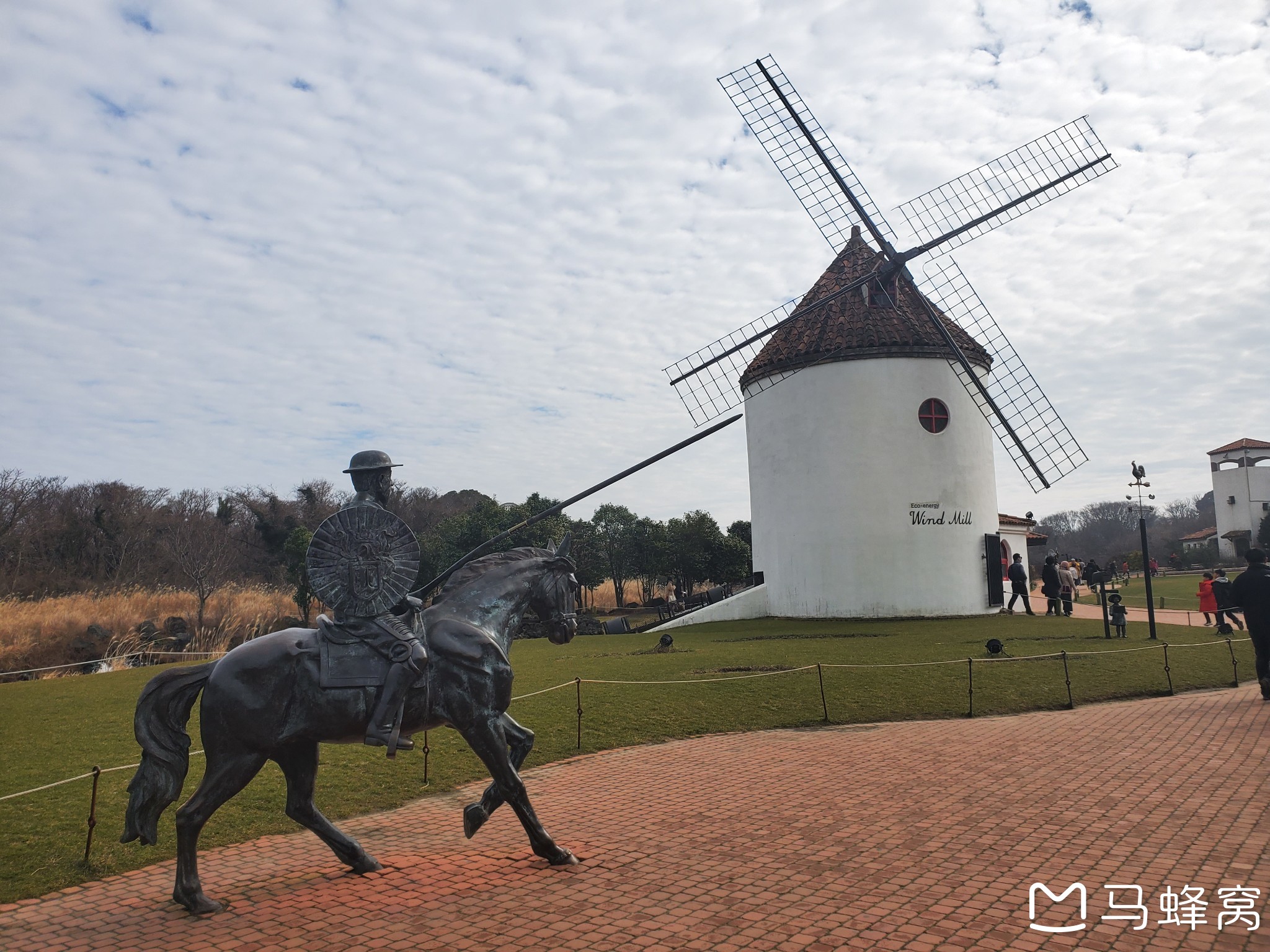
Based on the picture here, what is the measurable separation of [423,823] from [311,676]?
247 centimetres

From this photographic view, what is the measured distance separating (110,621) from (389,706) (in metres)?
20.8

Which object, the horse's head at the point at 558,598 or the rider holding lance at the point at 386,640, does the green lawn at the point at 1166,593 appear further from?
the rider holding lance at the point at 386,640

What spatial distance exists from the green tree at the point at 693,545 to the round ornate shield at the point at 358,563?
110ft

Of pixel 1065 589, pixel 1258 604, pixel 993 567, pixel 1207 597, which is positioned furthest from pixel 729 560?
pixel 1258 604

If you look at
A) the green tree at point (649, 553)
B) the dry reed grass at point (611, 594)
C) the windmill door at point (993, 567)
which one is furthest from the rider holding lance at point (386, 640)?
the dry reed grass at point (611, 594)

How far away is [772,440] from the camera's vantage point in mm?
25219

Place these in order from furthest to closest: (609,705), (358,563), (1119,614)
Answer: (1119,614) → (609,705) → (358,563)

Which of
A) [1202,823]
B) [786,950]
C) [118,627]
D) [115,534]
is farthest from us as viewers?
[115,534]

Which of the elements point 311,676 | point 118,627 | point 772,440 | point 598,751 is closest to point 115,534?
point 118,627

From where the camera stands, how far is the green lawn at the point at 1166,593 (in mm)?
29781

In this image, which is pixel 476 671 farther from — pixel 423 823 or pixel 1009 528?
pixel 1009 528

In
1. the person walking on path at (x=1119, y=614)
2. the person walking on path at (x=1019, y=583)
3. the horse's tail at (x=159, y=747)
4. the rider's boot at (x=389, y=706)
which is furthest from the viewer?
the person walking on path at (x=1019, y=583)

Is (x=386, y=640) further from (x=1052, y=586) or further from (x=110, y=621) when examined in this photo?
(x=1052, y=586)

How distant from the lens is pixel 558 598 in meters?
6.33
